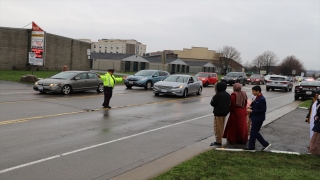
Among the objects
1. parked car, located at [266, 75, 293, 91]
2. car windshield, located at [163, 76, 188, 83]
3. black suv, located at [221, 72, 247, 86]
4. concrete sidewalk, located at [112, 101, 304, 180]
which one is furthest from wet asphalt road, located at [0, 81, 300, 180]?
black suv, located at [221, 72, 247, 86]

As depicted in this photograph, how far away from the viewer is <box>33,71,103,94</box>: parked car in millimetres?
17516

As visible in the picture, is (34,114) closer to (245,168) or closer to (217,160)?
(217,160)

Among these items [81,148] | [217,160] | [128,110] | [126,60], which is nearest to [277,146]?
[217,160]

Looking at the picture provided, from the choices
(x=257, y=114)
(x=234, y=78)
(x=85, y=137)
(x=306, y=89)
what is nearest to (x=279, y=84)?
(x=234, y=78)

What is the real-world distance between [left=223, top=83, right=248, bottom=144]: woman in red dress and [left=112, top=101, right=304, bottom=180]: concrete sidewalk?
0.86 ft

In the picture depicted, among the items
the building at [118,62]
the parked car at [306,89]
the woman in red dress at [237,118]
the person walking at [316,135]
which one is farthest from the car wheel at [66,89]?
the building at [118,62]

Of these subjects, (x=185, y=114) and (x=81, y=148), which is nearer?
(x=81, y=148)

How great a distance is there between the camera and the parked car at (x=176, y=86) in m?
19.4

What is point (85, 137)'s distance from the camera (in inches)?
318

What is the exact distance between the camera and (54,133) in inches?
327

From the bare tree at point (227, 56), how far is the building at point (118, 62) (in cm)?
3391

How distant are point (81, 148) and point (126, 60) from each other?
63146 mm

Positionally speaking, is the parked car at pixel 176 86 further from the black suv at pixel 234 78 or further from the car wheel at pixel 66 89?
the black suv at pixel 234 78

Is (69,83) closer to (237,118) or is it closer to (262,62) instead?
(237,118)
